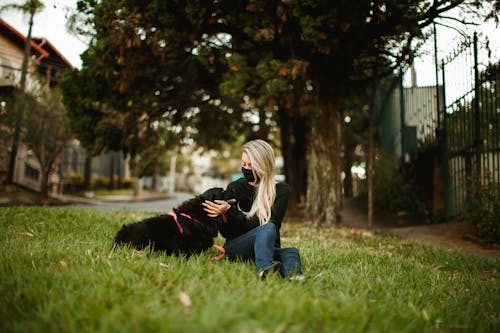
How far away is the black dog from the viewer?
3.59 metres

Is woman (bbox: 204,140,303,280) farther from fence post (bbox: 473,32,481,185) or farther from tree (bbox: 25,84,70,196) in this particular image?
tree (bbox: 25,84,70,196)

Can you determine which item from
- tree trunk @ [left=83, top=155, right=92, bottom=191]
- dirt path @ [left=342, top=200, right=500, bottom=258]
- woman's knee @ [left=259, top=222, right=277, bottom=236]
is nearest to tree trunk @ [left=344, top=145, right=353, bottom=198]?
dirt path @ [left=342, top=200, right=500, bottom=258]

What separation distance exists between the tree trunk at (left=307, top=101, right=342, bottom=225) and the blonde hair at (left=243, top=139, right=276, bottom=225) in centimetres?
527

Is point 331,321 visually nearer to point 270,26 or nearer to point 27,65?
point 270,26

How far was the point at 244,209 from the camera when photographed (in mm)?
3701

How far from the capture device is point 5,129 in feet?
48.6

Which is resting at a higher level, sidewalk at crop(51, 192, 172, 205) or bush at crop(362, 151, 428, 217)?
bush at crop(362, 151, 428, 217)

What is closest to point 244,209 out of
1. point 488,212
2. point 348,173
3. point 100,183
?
point 488,212

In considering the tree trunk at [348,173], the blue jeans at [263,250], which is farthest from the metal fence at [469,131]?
the tree trunk at [348,173]

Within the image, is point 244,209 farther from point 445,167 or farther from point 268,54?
point 445,167

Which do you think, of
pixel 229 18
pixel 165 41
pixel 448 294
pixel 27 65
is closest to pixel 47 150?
pixel 27 65

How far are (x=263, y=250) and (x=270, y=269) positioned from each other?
192 mm

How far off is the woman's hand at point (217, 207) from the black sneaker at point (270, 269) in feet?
2.04

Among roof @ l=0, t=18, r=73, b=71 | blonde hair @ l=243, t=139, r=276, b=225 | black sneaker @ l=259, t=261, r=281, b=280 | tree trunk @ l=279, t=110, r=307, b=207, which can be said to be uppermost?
roof @ l=0, t=18, r=73, b=71
